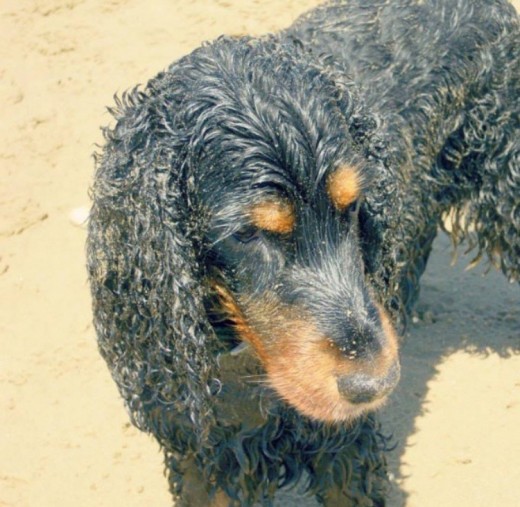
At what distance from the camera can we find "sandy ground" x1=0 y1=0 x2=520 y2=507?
525 centimetres

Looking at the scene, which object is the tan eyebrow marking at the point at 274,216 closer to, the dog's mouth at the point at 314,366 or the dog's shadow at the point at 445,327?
the dog's mouth at the point at 314,366

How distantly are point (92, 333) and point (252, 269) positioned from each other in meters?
2.76

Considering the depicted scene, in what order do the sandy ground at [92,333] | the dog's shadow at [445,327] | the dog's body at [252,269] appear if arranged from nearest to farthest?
the dog's body at [252,269], the sandy ground at [92,333], the dog's shadow at [445,327]

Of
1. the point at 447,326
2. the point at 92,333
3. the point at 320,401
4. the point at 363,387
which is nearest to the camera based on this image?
the point at 363,387

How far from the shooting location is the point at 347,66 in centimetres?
486

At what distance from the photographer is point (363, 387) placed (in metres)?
3.48

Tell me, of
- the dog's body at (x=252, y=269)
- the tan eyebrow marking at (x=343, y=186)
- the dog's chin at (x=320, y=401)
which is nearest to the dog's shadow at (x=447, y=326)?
the dog's body at (x=252, y=269)

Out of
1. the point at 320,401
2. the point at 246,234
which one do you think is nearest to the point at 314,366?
→ the point at 320,401

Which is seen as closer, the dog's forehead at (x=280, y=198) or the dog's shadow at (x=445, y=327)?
the dog's forehead at (x=280, y=198)

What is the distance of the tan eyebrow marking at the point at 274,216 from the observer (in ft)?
11.7

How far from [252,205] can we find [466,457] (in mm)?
2399

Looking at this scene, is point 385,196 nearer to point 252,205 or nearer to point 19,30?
point 252,205

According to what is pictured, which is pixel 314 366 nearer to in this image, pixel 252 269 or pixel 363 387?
pixel 363 387

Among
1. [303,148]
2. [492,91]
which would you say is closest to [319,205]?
[303,148]
